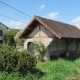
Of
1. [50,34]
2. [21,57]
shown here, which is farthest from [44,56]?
[21,57]

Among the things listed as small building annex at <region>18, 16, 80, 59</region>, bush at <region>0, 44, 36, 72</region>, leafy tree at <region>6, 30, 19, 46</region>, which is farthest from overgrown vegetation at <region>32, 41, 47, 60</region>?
leafy tree at <region>6, 30, 19, 46</region>

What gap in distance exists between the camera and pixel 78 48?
23922 mm

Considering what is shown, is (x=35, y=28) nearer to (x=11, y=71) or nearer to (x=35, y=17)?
(x=35, y=17)

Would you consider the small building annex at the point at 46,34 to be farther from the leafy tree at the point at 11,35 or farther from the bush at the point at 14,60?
the leafy tree at the point at 11,35

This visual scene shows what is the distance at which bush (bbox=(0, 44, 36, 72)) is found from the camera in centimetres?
980

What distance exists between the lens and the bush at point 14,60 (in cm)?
980

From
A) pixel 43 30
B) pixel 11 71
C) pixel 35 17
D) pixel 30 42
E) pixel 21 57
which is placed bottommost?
pixel 11 71

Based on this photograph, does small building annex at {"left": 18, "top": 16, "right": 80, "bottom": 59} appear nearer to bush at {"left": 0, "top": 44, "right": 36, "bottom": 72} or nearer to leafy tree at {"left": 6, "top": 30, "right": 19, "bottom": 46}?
bush at {"left": 0, "top": 44, "right": 36, "bottom": 72}

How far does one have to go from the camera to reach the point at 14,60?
9.96 m

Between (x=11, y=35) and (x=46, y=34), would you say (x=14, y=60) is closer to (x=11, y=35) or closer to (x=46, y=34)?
(x=46, y=34)

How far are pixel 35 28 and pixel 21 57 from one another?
8476 mm

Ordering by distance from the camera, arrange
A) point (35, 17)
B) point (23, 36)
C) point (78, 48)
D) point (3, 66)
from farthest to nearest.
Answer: point (78, 48)
point (23, 36)
point (35, 17)
point (3, 66)

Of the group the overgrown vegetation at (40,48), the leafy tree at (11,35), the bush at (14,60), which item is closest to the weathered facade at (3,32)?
the leafy tree at (11,35)

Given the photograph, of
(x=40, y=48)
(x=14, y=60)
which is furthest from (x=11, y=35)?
(x=14, y=60)
